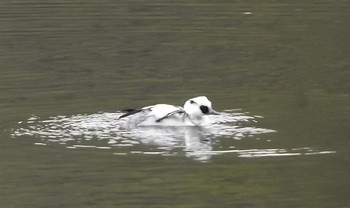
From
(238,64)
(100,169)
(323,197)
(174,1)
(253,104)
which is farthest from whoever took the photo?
(174,1)

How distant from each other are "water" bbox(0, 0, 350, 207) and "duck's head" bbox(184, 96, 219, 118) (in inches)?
9.5

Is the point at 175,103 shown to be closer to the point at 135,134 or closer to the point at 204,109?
the point at 204,109

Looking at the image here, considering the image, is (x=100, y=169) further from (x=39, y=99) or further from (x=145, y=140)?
(x=39, y=99)

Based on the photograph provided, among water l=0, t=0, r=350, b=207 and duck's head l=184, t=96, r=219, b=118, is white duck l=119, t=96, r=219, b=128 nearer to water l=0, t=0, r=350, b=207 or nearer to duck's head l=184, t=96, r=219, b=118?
duck's head l=184, t=96, r=219, b=118

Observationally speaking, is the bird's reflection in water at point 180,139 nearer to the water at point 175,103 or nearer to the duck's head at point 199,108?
the water at point 175,103

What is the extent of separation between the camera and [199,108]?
16.8m

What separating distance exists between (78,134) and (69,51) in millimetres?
7914

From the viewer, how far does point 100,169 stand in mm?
14500

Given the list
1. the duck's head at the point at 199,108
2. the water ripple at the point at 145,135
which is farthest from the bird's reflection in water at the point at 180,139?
the duck's head at the point at 199,108

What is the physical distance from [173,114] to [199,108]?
0.34m

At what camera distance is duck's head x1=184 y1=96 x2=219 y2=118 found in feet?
55.1

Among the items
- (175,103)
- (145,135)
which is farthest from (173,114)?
(175,103)

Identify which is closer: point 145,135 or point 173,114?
point 145,135

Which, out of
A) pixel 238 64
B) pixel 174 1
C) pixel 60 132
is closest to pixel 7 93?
pixel 60 132
